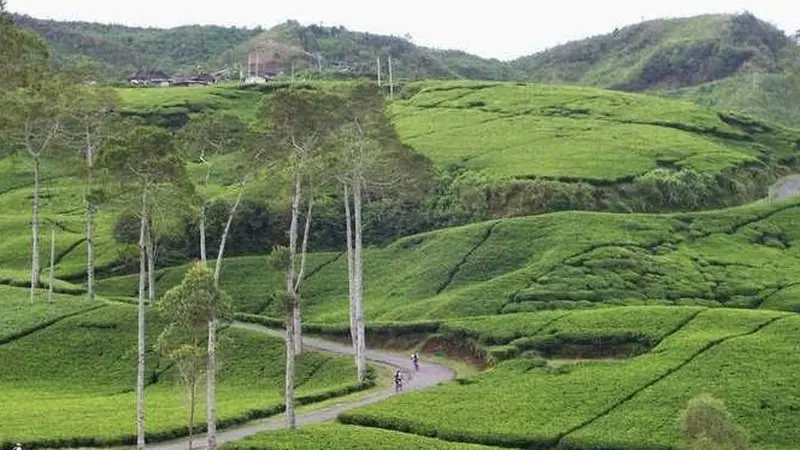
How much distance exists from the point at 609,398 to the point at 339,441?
40.9 ft

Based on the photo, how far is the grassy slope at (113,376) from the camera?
4528 centimetres

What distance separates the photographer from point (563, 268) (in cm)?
6819

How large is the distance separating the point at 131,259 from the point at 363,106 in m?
32.2

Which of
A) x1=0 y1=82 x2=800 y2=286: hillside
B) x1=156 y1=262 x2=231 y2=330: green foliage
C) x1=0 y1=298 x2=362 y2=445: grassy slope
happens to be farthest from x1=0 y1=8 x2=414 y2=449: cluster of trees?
x1=0 y1=82 x2=800 y2=286: hillside

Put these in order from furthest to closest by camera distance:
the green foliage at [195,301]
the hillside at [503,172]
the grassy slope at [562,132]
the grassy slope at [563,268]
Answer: the grassy slope at [562,132]
the hillside at [503,172]
the grassy slope at [563,268]
the green foliage at [195,301]

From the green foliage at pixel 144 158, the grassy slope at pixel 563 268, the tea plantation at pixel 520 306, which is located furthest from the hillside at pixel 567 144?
the green foliage at pixel 144 158

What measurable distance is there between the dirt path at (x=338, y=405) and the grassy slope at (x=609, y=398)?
2.82 m

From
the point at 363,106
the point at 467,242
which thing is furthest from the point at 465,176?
the point at 363,106

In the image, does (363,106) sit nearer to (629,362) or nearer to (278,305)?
(278,305)

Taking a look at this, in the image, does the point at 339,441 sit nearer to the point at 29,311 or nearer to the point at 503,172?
the point at 29,311

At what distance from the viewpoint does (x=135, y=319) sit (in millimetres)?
62875

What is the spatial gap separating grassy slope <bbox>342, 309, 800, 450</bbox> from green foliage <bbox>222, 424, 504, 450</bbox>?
75.5 inches

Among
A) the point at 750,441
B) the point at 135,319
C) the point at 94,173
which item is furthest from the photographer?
the point at 135,319

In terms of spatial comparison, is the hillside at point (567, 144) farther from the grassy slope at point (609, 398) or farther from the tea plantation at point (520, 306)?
the grassy slope at point (609, 398)
